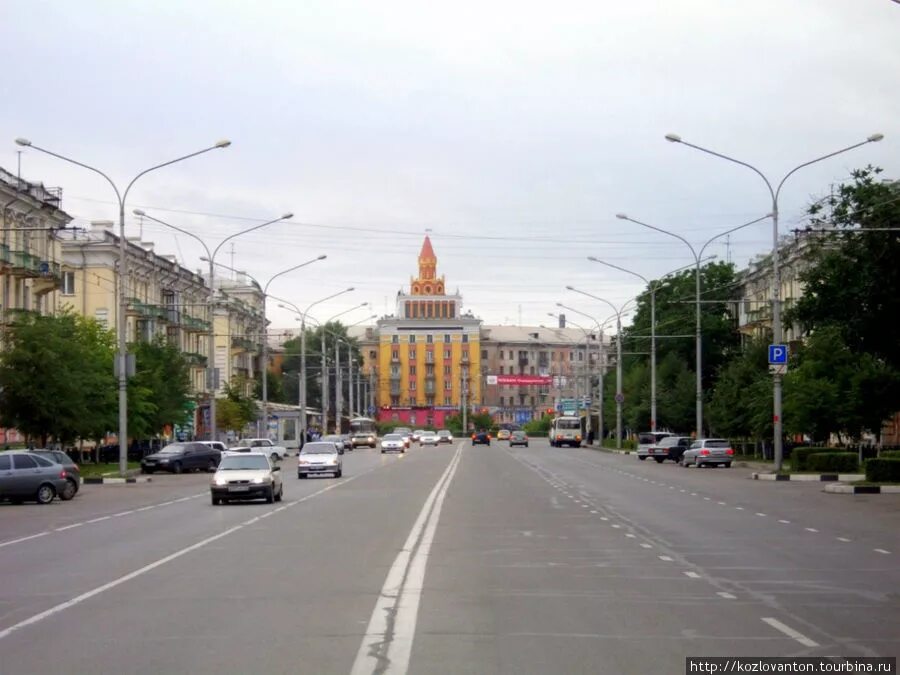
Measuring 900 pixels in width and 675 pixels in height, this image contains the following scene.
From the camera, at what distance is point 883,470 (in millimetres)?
44562

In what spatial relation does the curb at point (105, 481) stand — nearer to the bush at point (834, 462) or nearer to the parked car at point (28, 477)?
the parked car at point (28, 477)

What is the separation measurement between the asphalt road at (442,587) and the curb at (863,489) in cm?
789

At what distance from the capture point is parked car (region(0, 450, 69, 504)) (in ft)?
125

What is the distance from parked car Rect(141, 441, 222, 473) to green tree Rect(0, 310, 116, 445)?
7449 mm

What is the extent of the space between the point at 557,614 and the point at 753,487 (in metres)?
32.6

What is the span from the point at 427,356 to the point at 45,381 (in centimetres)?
14172

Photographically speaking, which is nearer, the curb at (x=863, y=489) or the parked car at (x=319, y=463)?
the curb at (x=863, y=489)

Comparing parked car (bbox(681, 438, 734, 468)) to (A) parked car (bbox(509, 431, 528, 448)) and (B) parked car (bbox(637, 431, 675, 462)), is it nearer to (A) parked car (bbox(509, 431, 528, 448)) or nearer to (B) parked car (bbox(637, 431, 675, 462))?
(B) parked car (bbox(637, 431, 675, 462))

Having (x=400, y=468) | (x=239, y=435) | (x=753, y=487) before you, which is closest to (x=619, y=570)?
(x=753, y=487)

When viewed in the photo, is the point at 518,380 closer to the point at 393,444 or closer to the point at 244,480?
the point at 393,444

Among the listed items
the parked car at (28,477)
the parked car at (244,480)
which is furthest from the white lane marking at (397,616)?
the parked car at (28,477)

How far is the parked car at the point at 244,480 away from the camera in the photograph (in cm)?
3528

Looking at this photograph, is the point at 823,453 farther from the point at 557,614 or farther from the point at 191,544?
the point at 557,614

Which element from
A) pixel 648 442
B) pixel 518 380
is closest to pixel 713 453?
pixel 648 442
